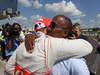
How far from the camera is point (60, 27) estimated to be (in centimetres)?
267

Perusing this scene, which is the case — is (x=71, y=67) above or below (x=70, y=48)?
below

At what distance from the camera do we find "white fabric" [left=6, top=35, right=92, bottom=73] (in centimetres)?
255

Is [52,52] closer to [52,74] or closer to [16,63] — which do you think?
[52,74]

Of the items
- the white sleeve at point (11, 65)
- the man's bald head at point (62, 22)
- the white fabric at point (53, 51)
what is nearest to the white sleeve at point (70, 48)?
the white fabric at point (53, 51)

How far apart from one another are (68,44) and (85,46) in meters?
0.14

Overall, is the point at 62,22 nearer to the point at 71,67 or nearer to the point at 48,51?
the point at 48,51

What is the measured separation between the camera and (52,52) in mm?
2574

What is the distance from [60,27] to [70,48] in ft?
0.75

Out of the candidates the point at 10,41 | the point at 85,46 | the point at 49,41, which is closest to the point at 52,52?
the point at 49,41

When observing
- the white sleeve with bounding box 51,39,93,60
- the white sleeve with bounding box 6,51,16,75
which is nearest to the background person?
the white sleeve with bounding box 51,39,93,60

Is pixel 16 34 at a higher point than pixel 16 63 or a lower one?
lower

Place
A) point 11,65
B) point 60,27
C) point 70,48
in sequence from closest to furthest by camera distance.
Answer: point 70,48
point 60,27
point 11,65

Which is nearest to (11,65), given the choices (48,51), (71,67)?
(48,51)

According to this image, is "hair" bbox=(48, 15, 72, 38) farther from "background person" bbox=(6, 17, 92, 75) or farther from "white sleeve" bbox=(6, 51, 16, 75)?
"white sleeve" bbox=(6, 51, 16, 75)
